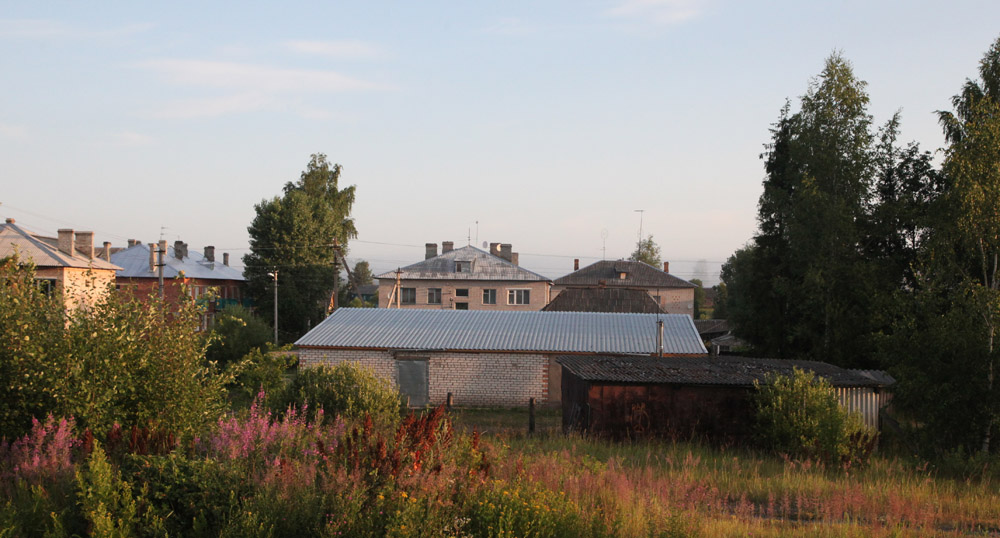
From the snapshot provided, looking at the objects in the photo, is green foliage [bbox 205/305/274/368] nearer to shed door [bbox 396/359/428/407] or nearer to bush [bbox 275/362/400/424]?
shed door [bbox 396/359/428/407]

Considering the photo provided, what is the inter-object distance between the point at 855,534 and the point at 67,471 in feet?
27.2

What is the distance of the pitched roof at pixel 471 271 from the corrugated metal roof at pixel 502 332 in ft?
89.8

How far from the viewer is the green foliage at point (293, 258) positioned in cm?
5519

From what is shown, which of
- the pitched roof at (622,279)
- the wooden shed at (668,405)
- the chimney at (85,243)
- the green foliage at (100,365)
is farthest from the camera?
the pitched roof at (622,279)

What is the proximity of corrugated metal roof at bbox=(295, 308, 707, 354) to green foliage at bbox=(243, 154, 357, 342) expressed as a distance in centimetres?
2713

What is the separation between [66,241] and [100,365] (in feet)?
120

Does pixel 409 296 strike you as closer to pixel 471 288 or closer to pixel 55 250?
pixel 471 288

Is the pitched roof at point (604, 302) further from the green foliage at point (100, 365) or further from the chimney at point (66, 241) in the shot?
the green foliage at point (100, 365)

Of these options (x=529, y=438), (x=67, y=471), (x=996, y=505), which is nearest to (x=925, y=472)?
(x=996, y=505)

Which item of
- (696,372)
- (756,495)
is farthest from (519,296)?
(756,495)

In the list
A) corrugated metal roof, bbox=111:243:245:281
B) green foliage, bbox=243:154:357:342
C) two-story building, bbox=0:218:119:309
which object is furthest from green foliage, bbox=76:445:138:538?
corrugated metal roof, bbox=111:243:245:281

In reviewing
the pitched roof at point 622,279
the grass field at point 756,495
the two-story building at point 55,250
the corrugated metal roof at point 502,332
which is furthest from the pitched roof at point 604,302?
the grass field at point 756,495

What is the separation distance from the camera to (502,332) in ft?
88.5

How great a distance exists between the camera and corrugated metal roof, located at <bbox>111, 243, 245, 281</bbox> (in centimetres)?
5762
